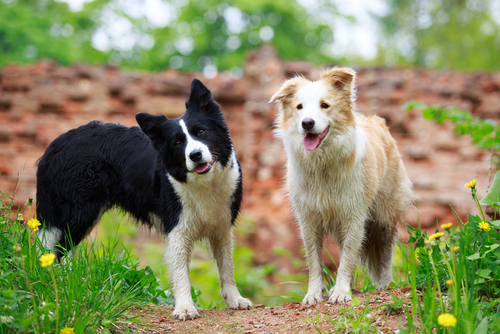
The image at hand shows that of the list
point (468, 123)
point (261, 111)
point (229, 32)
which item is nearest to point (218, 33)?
point (229, 32)

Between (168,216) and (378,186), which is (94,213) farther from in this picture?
(378,186)

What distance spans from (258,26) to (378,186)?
1802 centimetres

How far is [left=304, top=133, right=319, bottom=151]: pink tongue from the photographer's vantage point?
11.2 feet

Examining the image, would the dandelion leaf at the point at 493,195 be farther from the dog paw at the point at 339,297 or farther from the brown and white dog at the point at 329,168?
the dog paw at the point at 339,297

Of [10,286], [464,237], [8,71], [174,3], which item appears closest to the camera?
[10,286]

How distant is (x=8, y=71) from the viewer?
9781mm

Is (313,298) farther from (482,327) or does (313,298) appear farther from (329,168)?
(482,327)

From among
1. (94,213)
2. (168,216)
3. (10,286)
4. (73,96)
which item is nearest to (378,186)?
(168,216)

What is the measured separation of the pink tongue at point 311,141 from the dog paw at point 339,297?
123 cm

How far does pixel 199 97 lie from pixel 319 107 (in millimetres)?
1090

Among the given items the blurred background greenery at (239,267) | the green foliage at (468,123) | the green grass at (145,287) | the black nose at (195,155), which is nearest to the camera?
the green grass at (145,287)

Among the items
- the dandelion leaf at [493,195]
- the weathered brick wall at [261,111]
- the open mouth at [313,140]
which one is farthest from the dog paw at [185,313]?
the weathered brick wall at [261,111]

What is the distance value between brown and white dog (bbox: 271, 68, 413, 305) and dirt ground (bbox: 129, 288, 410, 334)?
0.98 feet

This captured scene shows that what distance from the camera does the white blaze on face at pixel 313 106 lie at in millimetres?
3385
